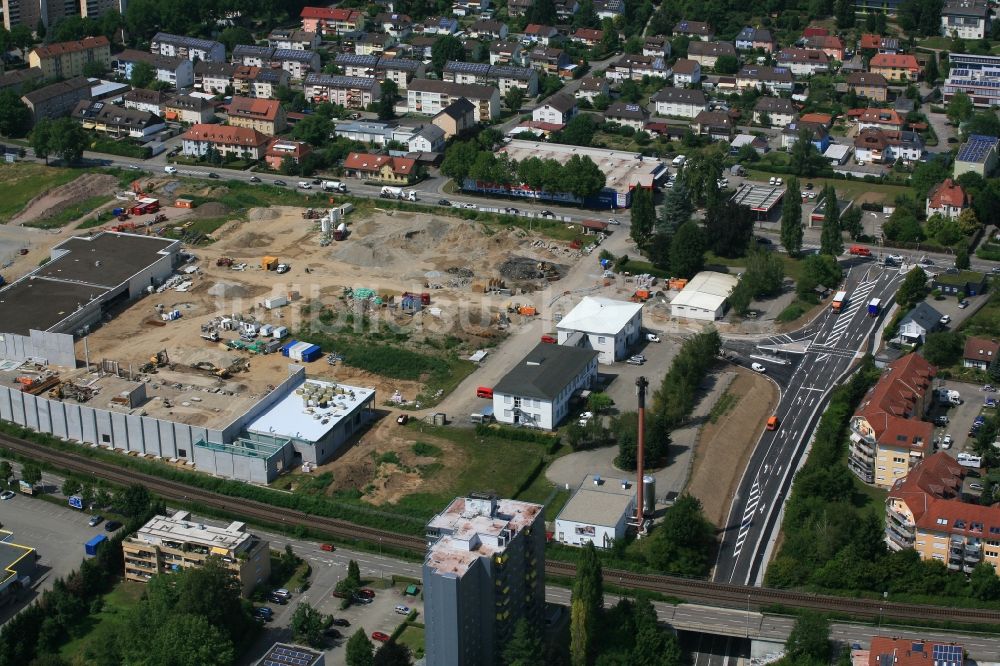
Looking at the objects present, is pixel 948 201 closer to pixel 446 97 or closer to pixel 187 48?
pixel 446 97

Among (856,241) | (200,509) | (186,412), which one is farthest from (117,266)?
(856,241)

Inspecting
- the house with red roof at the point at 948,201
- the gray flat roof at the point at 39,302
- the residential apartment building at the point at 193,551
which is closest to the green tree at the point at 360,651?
the residential apartment building at the point at 193,551

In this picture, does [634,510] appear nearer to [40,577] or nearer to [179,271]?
[40,577]

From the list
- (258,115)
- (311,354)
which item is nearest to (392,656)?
(311,354)

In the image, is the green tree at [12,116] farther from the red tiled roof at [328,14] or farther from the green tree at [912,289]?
the green tree at [912,289]

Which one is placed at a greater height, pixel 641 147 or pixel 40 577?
pixel 641 147

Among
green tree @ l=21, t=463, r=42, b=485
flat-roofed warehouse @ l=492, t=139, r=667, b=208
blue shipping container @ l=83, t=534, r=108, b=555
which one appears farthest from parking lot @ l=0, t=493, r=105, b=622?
flat-roofed warehouse @ l=492, t=139, r=667, b=208

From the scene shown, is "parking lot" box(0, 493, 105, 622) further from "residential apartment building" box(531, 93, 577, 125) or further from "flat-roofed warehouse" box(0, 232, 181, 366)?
"residential apartment building" box(531, 93, 577, 125)
